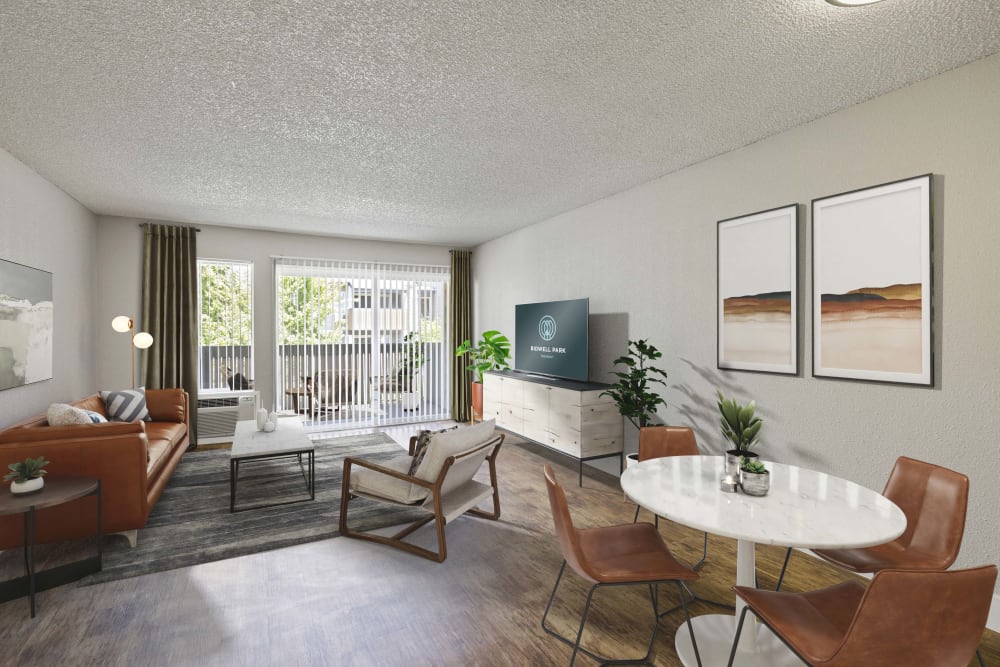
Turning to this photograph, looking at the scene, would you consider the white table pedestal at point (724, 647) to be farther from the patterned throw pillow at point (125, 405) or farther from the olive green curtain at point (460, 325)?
the olive green curtain at point (460, 325)

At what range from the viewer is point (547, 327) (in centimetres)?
538

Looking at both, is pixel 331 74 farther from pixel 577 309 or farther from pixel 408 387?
pixel 408 387

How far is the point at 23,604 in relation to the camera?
2.47 meters

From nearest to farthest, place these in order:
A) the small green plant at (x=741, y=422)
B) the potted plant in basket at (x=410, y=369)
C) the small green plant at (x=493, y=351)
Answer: the small green plant at (x=741, y=422) → the small green plant at (x=493, y=351) → the potted plant in basket at (x=410, y=369)

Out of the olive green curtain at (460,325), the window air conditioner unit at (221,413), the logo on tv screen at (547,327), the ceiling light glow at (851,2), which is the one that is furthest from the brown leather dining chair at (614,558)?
the olive green curtain at (460,325)

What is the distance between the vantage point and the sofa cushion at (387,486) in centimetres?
311

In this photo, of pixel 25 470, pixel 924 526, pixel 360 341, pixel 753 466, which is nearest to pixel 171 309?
pixel 360 341

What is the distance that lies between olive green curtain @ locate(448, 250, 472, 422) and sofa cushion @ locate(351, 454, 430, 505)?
4154mm

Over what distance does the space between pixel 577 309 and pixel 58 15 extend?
4.05 meters

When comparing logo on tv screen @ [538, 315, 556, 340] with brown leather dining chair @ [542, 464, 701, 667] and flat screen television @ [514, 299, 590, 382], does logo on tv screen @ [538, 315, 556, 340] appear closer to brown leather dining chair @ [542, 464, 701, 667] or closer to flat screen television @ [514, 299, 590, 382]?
flat screen television @ [514, 299, 590, 382]

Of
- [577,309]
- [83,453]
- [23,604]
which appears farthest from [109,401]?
[577,309]

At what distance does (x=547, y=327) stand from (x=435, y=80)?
321 centimetres

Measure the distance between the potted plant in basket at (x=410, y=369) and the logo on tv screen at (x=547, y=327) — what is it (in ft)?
8.47

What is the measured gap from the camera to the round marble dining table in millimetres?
1616
